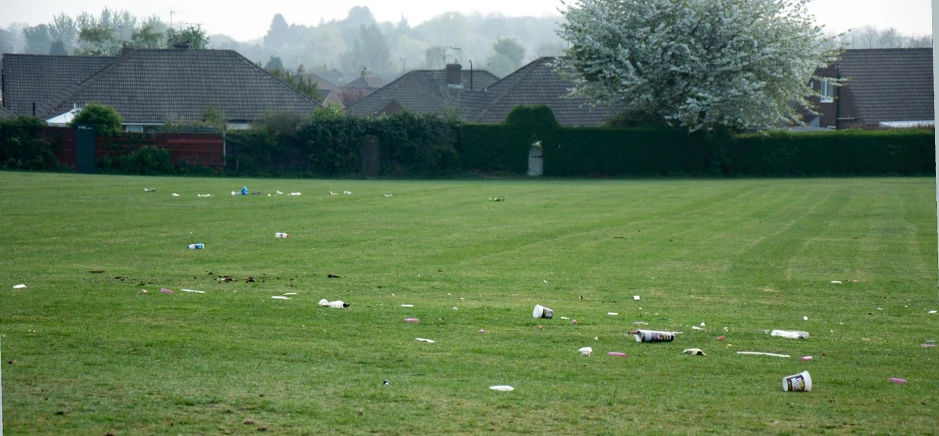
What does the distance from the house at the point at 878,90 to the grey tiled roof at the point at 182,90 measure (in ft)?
119

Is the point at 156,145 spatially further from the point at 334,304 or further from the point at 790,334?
the point at 790,334

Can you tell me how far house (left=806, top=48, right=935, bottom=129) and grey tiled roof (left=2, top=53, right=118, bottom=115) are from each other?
51.4m

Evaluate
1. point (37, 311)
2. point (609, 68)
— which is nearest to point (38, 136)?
point (609, 68)

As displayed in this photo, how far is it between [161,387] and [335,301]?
3.98 m

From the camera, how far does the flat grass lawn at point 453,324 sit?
574 centimetres

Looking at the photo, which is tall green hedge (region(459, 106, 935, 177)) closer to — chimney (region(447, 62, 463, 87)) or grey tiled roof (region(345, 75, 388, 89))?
chimney (region(447, 62, 463, 87))

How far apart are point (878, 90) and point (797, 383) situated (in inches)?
2516

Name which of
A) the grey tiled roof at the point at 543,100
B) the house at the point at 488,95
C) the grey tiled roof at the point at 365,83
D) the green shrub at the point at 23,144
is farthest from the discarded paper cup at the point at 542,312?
the grey tiled roof at the point at 365,83

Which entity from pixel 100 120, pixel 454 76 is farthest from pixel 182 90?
pixel 454 76

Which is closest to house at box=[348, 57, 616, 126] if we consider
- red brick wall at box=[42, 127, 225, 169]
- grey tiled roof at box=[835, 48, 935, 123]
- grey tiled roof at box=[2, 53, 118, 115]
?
red brick wall at box=[42, 127, 225, 169]

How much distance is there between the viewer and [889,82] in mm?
64062

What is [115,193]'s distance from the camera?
87.9 feet

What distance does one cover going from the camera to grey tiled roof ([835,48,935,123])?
205 ft

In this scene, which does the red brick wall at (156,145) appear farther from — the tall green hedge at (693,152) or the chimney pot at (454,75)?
the chimney pot at (454,75)
